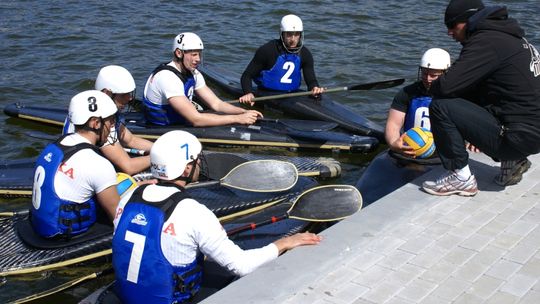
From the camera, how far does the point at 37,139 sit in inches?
388

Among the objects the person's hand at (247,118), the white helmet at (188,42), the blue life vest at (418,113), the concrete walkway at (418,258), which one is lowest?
the person's hand at (247,118)

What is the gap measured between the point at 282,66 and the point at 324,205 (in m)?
4.42

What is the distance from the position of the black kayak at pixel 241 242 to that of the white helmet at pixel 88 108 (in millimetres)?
1337

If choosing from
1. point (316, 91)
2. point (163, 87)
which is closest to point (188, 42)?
point (163, 87)

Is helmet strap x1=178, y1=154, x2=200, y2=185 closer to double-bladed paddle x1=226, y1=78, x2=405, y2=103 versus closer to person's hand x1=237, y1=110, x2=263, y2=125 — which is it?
person's hand x1=237, y1=110, x2=263, y2=125

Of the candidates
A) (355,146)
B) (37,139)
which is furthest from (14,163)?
(355,146)

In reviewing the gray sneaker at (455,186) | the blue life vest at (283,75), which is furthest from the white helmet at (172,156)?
the blue life vest at (283,75)

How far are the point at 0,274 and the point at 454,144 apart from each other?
3.63 meters

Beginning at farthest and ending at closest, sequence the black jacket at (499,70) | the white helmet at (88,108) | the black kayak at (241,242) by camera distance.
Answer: the white helmet at (88,108)
the black jacket at (499,70)
the black kayak at (241,242)

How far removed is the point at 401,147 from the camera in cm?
696

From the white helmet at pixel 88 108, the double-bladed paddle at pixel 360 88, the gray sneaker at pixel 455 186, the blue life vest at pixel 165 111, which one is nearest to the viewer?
the white helmet at pixel 88 108

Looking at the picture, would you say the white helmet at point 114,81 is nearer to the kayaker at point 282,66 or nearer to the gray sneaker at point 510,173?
the kayaker at point 282,66

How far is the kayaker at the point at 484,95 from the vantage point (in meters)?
5.61

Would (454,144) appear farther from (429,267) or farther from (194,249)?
(194,249)
